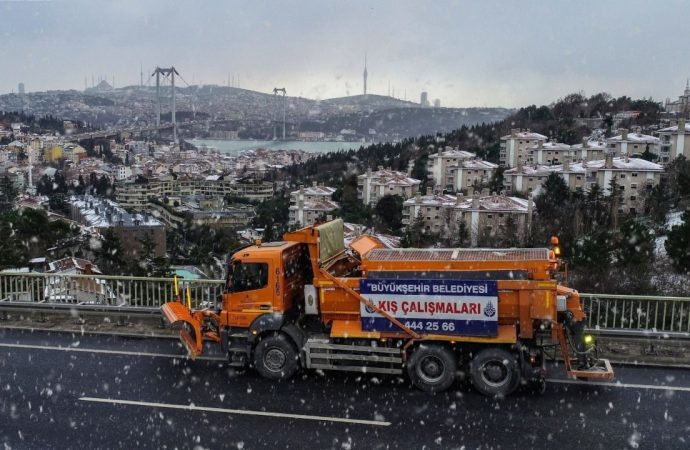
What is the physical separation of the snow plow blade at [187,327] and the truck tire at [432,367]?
2.86m

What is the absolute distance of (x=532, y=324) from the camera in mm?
7730

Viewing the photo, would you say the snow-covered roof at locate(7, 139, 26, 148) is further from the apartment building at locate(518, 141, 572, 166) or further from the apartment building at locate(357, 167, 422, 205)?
the apartment building at locate(518, 141, 572, 166)

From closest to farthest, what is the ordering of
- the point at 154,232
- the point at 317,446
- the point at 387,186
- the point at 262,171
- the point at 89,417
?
1. the point at 317,446
2. the point at 89,417
3. the point at 154,232
4. the point at 387,186
5. the point at 262,171

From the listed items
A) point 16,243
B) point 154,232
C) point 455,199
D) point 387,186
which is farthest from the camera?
point 387,186

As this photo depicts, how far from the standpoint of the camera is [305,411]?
23.9 feet

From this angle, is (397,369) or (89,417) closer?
(89,417)

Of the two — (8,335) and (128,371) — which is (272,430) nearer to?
(128,371)

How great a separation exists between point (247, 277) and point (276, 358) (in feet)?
3.58

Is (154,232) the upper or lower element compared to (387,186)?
lower

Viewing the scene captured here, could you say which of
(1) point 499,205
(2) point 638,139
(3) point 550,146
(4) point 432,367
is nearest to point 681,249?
(4) point 432,367

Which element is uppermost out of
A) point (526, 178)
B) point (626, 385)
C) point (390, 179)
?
point (526, 178)

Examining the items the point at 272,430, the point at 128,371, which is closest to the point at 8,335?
the point at 128,371

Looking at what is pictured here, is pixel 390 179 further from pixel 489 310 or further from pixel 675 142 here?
pixel 489 310

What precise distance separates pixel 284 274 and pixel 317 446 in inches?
103
